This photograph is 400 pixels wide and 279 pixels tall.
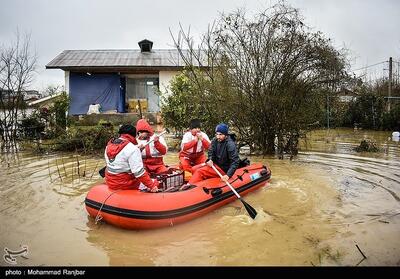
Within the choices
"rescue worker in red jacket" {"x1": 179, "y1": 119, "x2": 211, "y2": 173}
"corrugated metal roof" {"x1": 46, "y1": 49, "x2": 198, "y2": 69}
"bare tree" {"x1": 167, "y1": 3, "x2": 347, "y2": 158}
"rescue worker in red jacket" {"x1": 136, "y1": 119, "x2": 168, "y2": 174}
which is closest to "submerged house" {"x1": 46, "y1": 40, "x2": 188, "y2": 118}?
"corrugated metal roof" {"x1": 46, "y1": 49, "x2": 198, "y2": 69}

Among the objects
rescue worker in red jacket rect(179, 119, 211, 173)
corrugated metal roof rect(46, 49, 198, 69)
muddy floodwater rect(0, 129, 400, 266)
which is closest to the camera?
muddy floodwater rect(0, 129, 400, 266)

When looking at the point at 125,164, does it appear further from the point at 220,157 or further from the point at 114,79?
the point at 114,79

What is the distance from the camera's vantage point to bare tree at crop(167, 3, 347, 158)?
9.75 metres

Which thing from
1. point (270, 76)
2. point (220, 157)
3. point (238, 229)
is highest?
point (270, 76)

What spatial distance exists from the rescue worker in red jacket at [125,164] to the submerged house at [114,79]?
15195 mm

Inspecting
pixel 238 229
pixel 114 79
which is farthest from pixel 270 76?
pixel 114 79

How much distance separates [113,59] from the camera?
21688 mm

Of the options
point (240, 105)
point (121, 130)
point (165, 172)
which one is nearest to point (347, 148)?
point (240, 105)

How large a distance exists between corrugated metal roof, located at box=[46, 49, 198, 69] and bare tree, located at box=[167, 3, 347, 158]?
9556mm

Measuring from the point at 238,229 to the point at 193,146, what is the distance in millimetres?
2830

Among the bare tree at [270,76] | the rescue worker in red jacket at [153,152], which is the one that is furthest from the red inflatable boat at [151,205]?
the bare tree at [270,76]

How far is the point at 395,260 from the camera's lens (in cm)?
410

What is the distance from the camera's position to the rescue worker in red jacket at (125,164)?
5211 millimetres

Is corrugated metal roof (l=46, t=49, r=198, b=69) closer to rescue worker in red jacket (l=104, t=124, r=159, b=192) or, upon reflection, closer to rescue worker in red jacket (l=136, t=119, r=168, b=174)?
rescue worker in red jacket (l=136, t=119, r=168, b=174)
